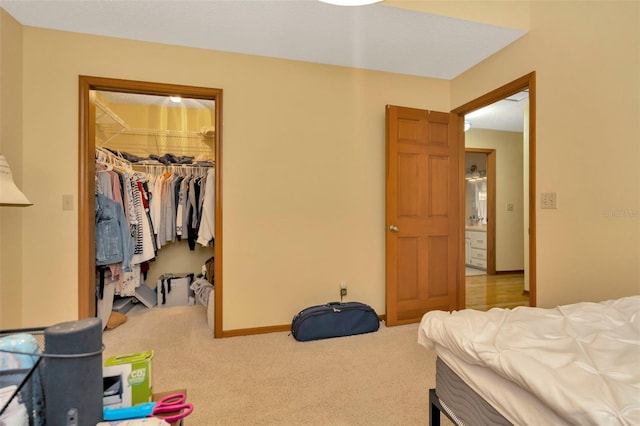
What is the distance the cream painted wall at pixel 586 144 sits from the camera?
1.68 metres

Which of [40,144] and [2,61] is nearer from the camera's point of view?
[2,61]

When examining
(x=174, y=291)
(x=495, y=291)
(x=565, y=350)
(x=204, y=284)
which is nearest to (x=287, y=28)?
(x=565, y=350)

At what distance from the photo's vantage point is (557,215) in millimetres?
2066

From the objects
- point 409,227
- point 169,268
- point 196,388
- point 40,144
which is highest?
point 40,144

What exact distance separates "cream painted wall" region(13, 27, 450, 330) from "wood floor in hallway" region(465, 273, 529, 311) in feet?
4.94

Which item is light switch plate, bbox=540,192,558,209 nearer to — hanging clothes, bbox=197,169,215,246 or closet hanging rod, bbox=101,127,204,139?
hanging clothes, bbox=197,169,215,246

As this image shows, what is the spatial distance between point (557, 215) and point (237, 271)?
2.42m

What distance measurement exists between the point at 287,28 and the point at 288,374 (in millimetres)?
2403

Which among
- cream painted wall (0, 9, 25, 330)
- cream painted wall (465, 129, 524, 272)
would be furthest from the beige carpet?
cream painted wall (465, 129, 524, 272)

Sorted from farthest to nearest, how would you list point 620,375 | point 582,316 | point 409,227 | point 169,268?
point 169,268 → point 409,227 → point 582,316 → point 620,375

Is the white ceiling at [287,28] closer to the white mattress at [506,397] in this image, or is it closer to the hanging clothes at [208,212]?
the hanging clothes at [208,212]

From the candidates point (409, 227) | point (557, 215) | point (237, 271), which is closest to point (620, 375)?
point (557, 215)

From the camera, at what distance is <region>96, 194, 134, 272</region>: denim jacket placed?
2.63 meters

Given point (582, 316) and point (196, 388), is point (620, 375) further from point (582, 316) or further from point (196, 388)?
point (196, 388)
